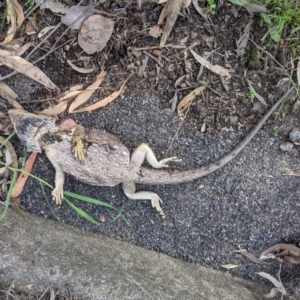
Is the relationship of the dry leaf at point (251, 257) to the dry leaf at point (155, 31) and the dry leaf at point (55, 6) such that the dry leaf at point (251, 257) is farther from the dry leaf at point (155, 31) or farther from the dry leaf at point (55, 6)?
the dry leaf at point (55, 6)

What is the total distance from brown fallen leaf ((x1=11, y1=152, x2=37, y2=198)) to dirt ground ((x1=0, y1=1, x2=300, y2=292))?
468 millimetres

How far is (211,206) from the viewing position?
136 inches

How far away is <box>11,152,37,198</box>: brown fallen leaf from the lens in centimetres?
349

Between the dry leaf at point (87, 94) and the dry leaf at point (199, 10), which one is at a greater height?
→ the dry leaf at point (199, 10)

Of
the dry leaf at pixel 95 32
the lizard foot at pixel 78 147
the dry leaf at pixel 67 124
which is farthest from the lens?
the dry leaf at pixel 67 124

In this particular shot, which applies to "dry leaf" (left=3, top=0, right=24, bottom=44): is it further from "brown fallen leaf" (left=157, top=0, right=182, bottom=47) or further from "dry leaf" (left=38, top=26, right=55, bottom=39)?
"brown fallen leaf" (left=157, top=0, right=182, bottom=47)

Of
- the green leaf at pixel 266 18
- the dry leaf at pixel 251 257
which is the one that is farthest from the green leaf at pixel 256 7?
the dry leaf at pixel 251 257

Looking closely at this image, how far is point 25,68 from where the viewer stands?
3410 millimetres

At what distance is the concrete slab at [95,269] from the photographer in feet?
10.1

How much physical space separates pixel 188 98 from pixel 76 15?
1210 millimetres

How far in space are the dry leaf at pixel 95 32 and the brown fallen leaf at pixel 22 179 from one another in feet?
3.60

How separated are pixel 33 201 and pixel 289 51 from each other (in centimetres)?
265

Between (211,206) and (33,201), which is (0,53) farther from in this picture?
(211,206)

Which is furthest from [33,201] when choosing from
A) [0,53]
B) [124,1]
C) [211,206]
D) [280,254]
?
[280,254]
